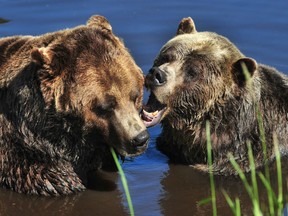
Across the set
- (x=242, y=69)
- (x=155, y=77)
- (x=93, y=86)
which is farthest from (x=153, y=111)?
(x=93, y=86)

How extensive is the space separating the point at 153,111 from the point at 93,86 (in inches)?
55.3

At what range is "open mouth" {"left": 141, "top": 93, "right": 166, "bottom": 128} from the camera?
32.1 feet

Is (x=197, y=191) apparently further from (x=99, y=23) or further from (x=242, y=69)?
(x=99, y=23)

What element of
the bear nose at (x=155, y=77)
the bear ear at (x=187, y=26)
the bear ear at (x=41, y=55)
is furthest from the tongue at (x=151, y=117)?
the bear ear at (x=41, y=55)

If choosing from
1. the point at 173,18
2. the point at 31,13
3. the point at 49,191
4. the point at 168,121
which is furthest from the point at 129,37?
the point at 49,191

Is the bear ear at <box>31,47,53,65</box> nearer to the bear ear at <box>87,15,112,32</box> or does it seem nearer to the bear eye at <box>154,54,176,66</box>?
the bear ear at <box>87,15,112,32</box>

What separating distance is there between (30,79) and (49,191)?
1.33 m

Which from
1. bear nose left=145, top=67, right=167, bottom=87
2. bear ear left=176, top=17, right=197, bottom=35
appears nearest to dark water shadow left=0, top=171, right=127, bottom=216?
bear nose left=145, top=67, right=167, bottom=87

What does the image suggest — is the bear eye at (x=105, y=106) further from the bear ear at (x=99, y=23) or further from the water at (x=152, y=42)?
the water at (x=152, y=42)

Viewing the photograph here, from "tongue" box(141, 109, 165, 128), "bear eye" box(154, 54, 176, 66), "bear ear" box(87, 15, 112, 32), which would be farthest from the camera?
"bear eye" box(154, 54, 176, 66)

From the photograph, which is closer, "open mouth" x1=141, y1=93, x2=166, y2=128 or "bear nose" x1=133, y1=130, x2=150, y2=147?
"bear nose" x1=133, y1=130, x2=150, y2=147

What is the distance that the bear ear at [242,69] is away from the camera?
961 cm

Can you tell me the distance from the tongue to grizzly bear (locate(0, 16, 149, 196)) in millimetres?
542

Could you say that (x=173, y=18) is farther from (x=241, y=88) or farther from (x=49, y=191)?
(x=49, y=191)
